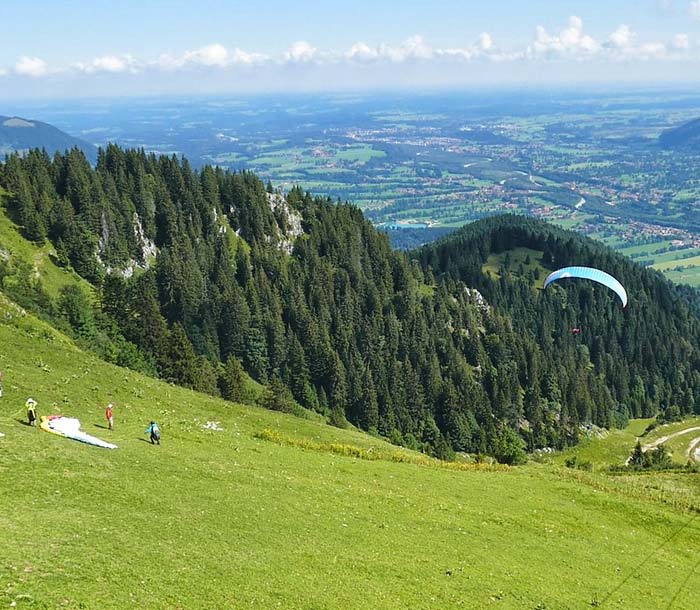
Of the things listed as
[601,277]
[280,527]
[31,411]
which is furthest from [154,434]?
[601,277]

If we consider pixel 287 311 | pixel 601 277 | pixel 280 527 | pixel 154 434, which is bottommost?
pixel 287 311

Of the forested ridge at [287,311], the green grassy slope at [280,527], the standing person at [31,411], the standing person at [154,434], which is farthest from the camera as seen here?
the forested ridge at [287,311]

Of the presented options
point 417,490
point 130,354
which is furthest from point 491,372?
point 417,490

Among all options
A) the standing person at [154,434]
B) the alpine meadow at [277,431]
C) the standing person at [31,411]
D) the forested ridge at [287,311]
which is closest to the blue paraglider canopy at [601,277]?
the alpine meadow at [277,431]

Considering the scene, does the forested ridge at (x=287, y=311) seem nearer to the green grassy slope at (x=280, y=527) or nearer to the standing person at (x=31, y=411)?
the green grassy slope at (x=280, y=527)

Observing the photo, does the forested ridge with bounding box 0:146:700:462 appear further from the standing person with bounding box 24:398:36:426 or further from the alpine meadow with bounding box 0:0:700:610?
the standing person with bounding box 24:398:36:426

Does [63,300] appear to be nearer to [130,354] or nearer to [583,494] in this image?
[130,354]

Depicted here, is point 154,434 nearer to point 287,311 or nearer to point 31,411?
point 31,411
